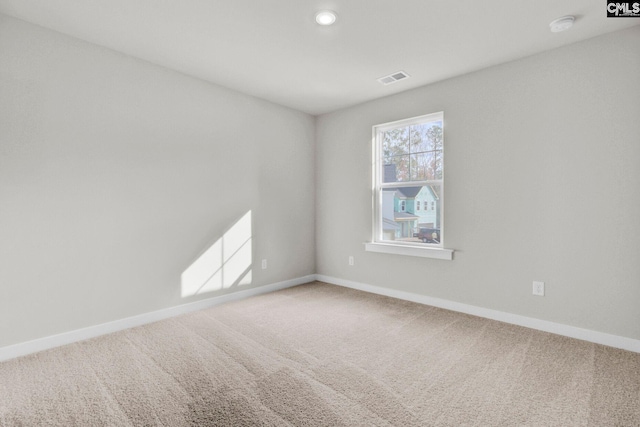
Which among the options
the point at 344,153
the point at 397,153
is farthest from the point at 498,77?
the point at 344,153

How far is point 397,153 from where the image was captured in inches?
154

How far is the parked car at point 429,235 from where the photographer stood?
3.55 metres

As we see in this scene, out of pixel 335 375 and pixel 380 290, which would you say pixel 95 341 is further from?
pixel 380 290

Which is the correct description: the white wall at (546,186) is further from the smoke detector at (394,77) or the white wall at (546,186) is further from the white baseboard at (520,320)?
the smoke detector at (394,77)

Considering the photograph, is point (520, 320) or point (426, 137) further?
point (426, 137)

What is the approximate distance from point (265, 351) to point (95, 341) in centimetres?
145

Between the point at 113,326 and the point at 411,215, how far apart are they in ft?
10.8

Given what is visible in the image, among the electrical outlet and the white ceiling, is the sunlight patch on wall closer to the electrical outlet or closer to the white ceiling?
the white ceiling

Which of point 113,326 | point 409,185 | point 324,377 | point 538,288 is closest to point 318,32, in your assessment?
point 409,185

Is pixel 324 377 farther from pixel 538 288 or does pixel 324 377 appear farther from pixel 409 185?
pixel 409 185

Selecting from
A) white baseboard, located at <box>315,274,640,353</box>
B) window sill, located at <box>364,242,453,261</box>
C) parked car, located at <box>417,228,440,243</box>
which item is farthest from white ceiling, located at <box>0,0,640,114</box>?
white baseboard, located at <box>315,274,640,353</box>

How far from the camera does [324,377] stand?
2.04 metres

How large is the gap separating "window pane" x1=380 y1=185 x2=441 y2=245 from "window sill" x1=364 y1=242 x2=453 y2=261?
0.54 ft

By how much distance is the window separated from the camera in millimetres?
3535
